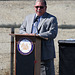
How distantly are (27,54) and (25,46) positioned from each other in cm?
14

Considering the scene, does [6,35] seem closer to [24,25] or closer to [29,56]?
[24,25]

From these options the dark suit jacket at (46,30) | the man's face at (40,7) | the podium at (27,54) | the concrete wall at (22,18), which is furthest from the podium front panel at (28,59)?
the concrete wall at (22,18)

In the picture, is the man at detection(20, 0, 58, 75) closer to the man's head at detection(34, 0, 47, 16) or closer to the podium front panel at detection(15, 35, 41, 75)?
the man's head at detection(34, 0, 47, 16)

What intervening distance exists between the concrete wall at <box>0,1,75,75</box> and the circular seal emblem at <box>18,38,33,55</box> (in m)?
2.78

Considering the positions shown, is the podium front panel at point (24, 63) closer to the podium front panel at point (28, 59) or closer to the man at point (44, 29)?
the podium front panel at point (28, 59)

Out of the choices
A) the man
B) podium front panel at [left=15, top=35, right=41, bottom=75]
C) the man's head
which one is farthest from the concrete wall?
podium front panel at [left=15, top=35, right=41, bottom=75]

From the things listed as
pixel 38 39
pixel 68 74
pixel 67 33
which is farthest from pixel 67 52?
pixel 67 33

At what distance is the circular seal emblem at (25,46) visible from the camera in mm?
4287

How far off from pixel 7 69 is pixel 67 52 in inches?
107

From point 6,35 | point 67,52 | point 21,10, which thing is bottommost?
point 67,52

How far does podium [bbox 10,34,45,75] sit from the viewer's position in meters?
4.29

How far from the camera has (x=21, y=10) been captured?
23.3 ft

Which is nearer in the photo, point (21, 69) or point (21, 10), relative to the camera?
point (21, 69)

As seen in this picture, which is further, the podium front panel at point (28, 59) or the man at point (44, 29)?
the man at point (44, 29)
